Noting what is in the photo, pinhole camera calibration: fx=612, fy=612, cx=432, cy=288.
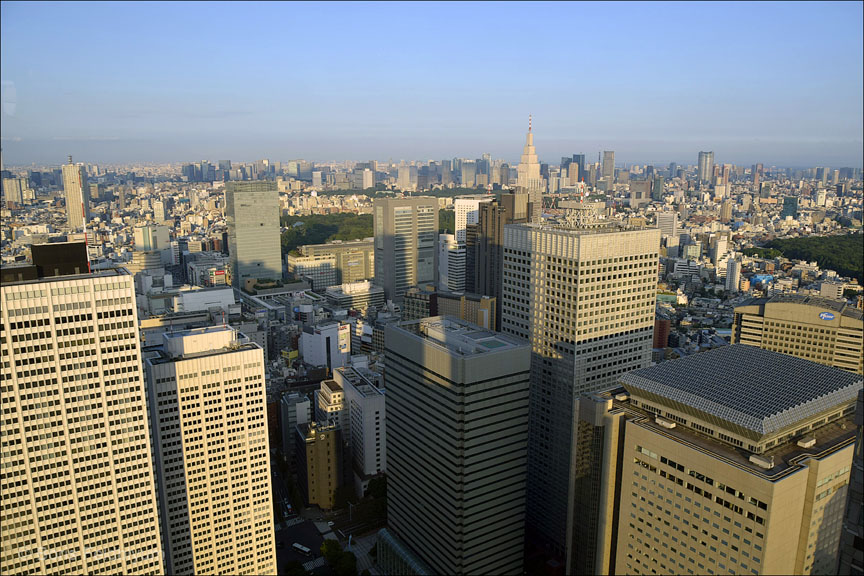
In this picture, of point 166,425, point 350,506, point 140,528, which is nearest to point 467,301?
point 350,506

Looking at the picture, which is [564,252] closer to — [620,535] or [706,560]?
[620,535]

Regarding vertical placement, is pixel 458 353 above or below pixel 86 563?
above

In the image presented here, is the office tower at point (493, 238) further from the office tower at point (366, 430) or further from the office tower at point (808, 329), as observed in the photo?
the office tower at point (808, 329)

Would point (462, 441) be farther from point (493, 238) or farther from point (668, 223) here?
point (668, 223)

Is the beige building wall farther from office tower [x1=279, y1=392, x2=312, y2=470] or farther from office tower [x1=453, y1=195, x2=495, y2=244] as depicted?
office tower [x1=453, y1=195, x2=495, y2=244]

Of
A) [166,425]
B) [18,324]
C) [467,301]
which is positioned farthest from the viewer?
[467,301]

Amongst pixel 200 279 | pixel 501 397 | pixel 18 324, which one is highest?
pixel 18 324

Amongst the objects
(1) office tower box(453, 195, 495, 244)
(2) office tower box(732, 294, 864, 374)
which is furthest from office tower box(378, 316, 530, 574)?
(1) office tower box(453, 195, 495, 244)

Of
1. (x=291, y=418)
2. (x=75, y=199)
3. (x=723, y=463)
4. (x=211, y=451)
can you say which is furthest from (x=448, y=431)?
(x=75, y=199)

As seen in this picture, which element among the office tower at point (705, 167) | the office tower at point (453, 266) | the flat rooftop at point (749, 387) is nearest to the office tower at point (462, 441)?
the flat rooftop at point (749, 387)
